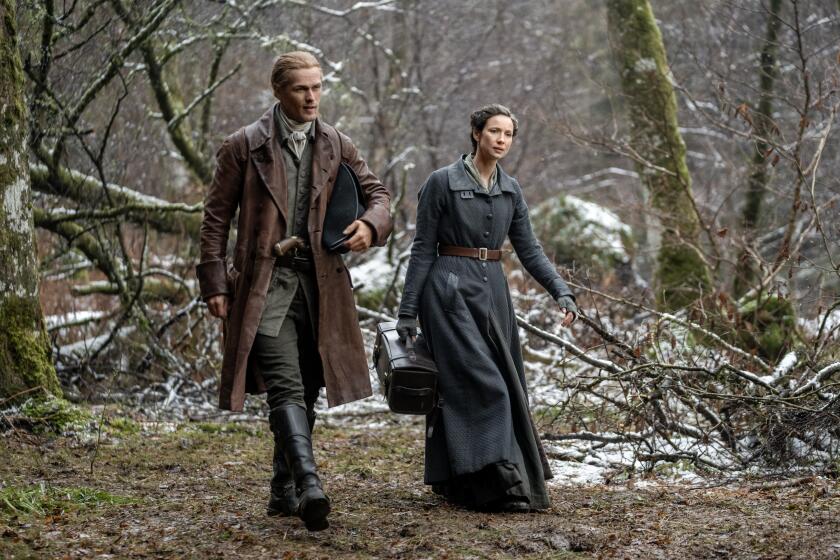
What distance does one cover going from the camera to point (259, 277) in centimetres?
469

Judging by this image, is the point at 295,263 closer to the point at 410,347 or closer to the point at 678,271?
the point at 410,347

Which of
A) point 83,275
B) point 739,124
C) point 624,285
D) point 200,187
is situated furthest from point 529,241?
point 739,124

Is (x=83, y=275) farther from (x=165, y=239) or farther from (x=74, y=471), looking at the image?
(x=74, y=471)

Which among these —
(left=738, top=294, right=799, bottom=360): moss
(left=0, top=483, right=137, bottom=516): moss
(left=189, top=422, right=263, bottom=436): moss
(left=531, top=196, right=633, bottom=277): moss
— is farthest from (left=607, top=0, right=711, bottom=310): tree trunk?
(left=0, top=483, right=137, bottom=516): moss

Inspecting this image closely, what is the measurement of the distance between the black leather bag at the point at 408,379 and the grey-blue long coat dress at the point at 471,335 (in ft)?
0.49

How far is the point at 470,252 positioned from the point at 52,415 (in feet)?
10.2

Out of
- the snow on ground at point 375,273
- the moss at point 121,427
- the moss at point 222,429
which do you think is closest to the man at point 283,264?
the moss at point 121,427

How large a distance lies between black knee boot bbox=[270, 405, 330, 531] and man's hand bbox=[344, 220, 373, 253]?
0.77m

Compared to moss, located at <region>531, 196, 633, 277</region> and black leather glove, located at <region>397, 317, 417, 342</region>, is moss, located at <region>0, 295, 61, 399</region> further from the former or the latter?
moss, located at <region>531, 196, 633, 277</region>

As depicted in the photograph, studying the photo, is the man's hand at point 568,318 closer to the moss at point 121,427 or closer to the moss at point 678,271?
the moss at point 121,427

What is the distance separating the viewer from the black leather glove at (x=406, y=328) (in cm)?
514

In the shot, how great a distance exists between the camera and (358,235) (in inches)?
186

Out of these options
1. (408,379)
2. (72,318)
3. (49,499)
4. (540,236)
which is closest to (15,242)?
(49,499)

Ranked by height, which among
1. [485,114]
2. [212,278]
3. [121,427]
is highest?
[485,114]
